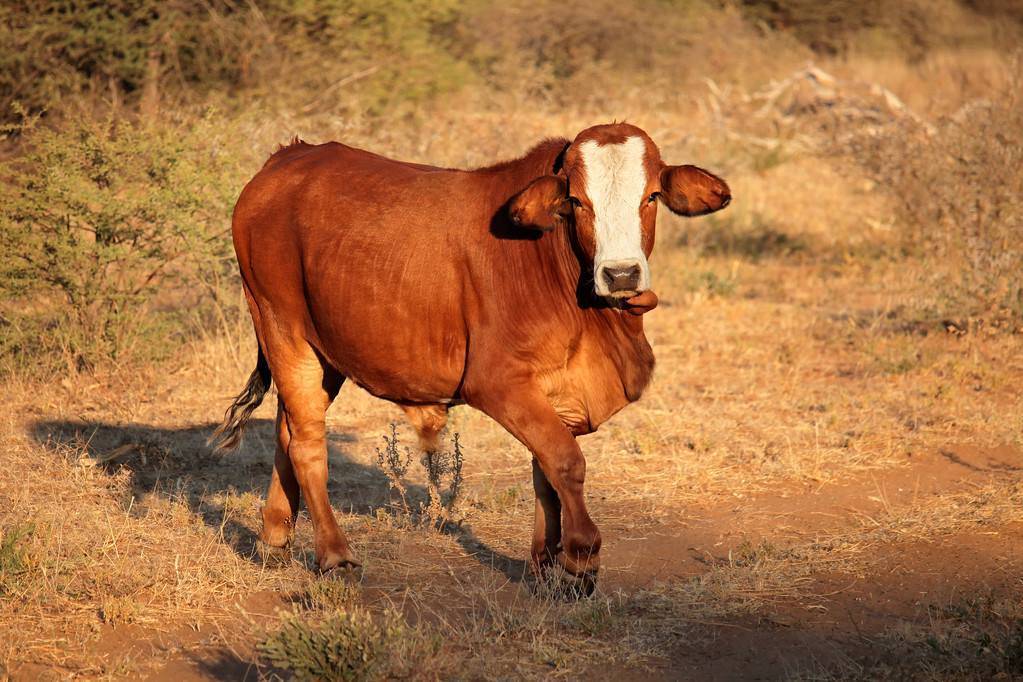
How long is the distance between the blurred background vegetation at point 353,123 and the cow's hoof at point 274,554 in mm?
3266

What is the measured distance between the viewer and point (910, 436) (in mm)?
7293

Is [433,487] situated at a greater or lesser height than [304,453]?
lesser

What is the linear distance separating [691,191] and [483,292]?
A: 0.91 meters

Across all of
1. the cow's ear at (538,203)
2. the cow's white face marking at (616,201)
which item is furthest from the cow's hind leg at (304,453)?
the cow's white face marking at (616,201)

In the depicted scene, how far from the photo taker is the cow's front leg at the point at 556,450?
4.46 m

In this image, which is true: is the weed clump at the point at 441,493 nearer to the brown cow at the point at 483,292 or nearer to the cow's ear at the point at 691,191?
the brown cow at the point at 483,292

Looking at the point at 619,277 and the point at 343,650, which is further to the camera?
the point at 619,277

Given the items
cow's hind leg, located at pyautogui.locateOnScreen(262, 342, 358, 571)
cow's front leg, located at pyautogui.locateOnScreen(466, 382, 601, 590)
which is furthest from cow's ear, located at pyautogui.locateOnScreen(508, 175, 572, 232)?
cow's hind leg, located at pyautogui.locateOnScreen(262, 342, 358, 571)

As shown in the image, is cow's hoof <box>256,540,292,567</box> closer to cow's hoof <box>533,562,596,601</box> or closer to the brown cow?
the brown cow

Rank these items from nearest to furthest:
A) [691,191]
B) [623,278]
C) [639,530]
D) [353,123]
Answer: [623,278]
[691,191]
[639,530]
[353,123]

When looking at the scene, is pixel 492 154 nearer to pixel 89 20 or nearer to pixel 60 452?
pixel 89 20

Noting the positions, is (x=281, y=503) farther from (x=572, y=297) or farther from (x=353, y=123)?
(x=353, y=123)

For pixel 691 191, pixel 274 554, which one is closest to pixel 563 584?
pixel 274 554

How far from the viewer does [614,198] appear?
4.45 metres
